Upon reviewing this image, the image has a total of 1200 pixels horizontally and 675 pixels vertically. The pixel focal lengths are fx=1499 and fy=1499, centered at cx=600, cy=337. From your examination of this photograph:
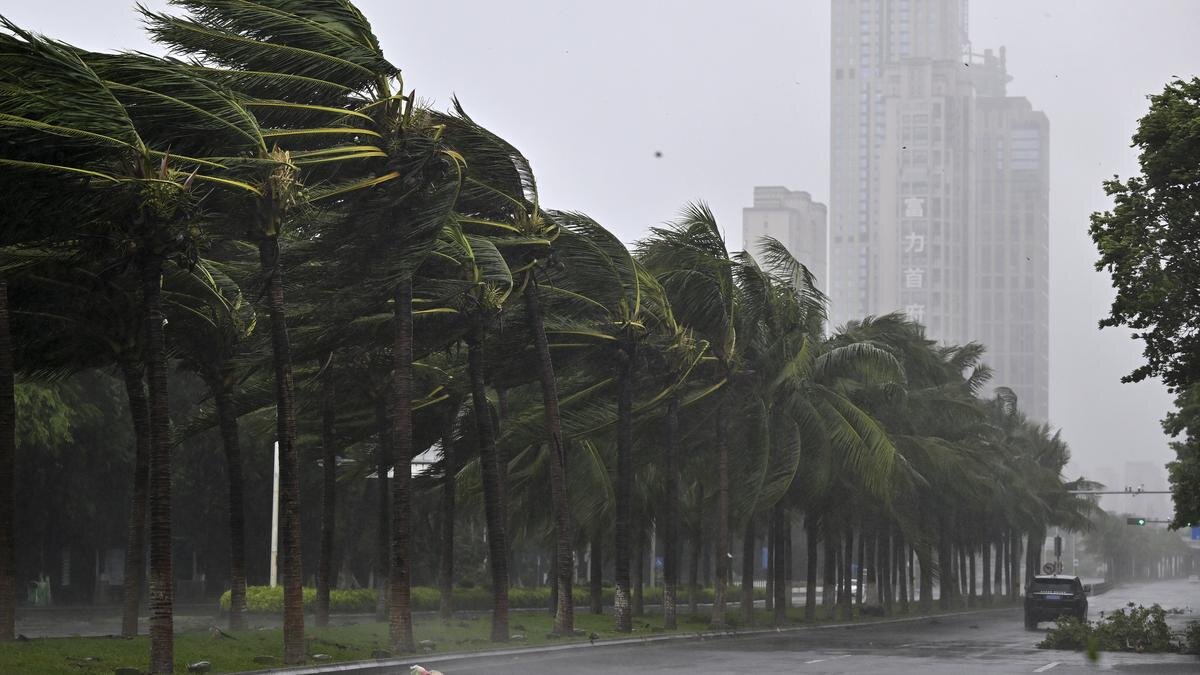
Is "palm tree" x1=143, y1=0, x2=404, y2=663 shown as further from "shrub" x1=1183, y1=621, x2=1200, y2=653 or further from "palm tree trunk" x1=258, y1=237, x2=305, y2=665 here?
"shrub" x1=1183, y1=621, x2=1200, y2=653

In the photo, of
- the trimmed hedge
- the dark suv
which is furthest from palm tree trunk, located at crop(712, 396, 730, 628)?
the dark suv

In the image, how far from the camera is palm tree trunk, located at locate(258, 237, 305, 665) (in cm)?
2358

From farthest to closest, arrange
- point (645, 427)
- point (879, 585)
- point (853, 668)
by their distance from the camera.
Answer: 1. point (879, 585)
2. point (645, 427)
3. point (853, 668)

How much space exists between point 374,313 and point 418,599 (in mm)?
24135

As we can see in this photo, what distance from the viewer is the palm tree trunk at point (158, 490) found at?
67.2 ft

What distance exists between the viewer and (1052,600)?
46.3 m

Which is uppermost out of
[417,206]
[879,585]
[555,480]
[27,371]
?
[417,206]

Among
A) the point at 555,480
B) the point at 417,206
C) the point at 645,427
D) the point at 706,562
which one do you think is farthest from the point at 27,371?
the point at 706,562

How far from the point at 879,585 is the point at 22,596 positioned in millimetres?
35923

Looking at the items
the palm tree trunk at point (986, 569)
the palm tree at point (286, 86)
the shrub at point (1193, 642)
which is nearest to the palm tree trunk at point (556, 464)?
the palm tree at point (286, 86)

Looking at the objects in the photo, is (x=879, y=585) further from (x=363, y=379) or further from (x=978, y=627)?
(x=363, y=379)

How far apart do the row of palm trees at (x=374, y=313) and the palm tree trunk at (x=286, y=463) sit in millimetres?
65

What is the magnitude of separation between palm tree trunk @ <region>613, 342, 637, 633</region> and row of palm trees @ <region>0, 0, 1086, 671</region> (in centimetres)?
8

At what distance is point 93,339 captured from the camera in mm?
25734
